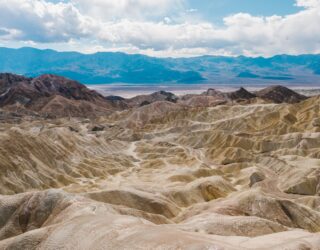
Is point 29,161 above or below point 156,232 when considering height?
below

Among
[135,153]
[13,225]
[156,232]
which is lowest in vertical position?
[135,153]

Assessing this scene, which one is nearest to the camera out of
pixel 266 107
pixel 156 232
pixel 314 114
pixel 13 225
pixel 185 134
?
pixel 156 232

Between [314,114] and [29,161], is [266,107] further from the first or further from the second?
[29,161]

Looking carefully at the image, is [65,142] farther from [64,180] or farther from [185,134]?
[185,134]

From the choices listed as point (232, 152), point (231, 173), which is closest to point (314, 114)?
point (232, 152)

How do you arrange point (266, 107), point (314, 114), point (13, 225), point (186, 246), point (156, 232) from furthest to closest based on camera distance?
point (266, 107)
point (314, 114)
point (13, 225)
point (156, 232)
point (186, 246)

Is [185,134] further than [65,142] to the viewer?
Yes

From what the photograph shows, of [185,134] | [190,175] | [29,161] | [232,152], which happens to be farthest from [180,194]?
[185,134]
